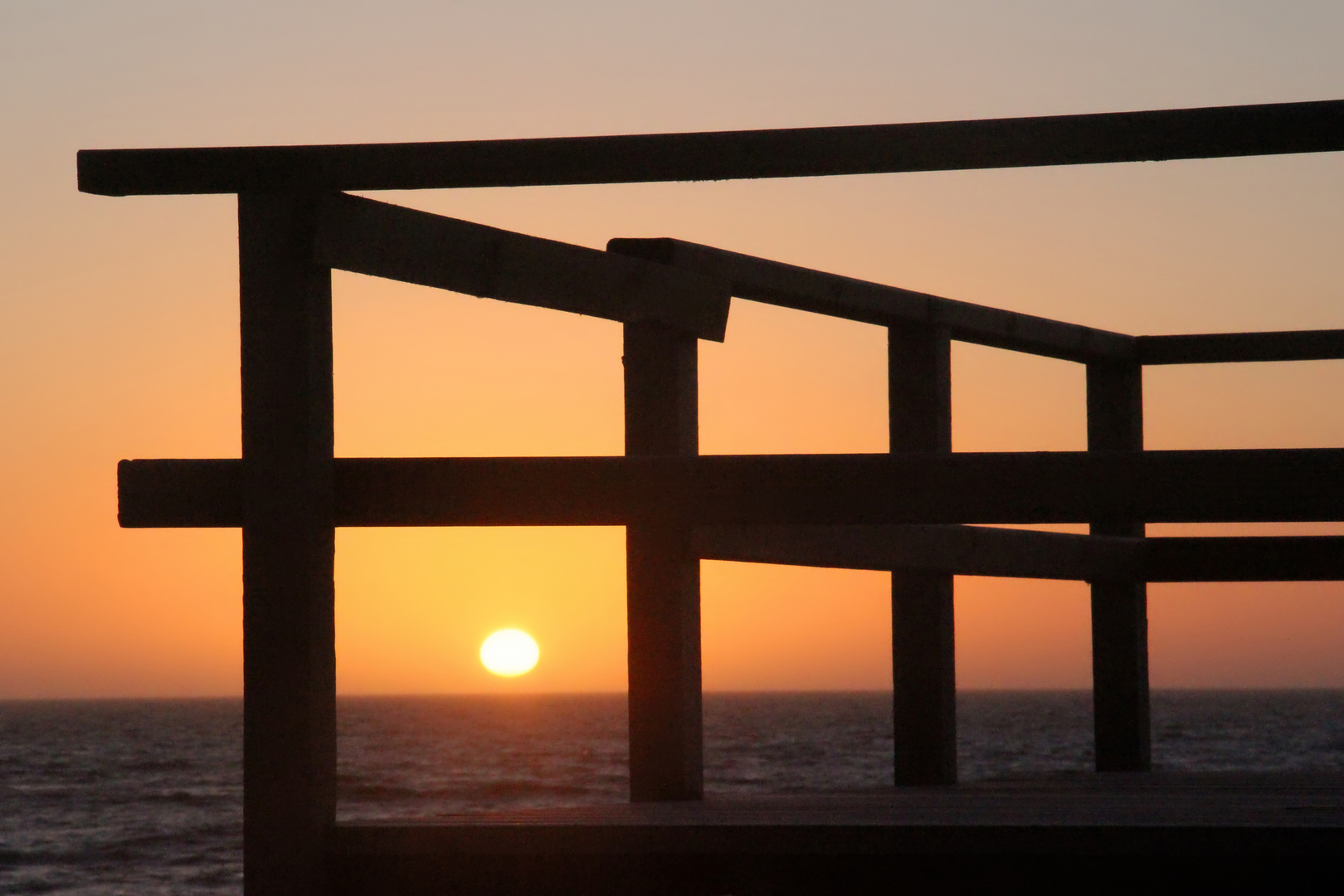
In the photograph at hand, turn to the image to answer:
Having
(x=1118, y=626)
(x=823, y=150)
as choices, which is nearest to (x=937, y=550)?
(x=1118, y=626)

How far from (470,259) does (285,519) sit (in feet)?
1.81

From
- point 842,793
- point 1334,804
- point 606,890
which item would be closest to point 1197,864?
point 1334,804

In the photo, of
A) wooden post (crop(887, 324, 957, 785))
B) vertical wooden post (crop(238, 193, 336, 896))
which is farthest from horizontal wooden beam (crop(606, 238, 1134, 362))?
vertical wooden post (crop(238, 193, 336, 896))

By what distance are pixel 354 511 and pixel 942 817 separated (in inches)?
45.4

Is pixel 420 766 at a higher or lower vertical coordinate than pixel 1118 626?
lower

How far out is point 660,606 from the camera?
3850 mm

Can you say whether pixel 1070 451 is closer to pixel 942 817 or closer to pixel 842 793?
pixel 942 817

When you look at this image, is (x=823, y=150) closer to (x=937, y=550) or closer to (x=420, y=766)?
(x=937, y=550)

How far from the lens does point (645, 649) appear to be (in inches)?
152

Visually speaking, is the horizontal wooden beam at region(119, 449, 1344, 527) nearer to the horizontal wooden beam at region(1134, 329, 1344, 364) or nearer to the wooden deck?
the wooden deck

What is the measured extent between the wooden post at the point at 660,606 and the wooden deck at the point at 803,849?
0.71 meters

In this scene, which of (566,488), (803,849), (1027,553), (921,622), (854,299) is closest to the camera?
(566,488)

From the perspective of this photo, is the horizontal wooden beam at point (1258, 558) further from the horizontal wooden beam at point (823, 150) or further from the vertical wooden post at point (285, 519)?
the vertical wooden post at point (285, 519)

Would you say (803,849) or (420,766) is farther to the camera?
(420,766)
